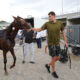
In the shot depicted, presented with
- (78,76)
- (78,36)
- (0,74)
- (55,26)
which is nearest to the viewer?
(55,26)

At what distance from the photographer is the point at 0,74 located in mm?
5590

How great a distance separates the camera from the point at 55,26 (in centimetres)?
490

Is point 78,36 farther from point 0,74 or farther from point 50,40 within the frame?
point 0,74

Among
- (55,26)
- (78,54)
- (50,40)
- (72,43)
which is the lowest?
(78,54)

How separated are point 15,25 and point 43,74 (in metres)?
1.92

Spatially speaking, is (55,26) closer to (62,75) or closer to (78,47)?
(62,75)

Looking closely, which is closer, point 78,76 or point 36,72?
point 78,76

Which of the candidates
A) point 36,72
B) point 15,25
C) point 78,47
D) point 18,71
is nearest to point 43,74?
point 36,72

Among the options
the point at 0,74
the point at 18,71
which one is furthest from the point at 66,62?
the point at 0,74

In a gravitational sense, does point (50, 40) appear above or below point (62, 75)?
above

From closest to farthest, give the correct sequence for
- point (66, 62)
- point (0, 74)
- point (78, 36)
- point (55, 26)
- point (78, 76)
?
point (55, 26)
point (78, 76)
point (0, 74)
point (66, 62)
point (78, 36)

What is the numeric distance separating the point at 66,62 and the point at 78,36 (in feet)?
7.28

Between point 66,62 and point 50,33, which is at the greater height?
point 50,33

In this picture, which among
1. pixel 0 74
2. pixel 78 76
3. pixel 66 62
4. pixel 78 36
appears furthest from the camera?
pixel 78 36
